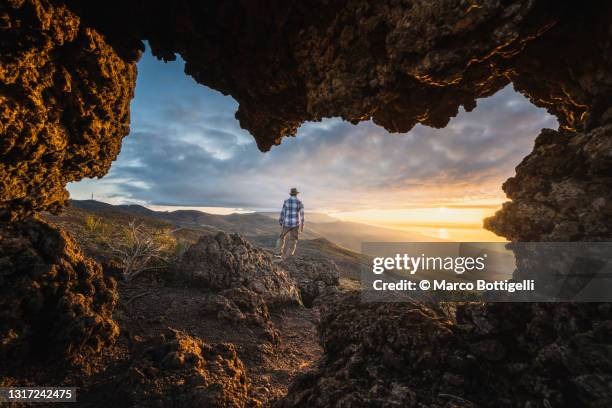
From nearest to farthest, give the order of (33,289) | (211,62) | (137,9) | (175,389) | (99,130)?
1. (175,389)
2. (33,289)
3. (137,9)
4. (99,130)
5. (211,62)

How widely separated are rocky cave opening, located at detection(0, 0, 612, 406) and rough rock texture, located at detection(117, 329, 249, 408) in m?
0.19

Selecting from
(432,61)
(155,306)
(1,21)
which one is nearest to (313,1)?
(432,61)

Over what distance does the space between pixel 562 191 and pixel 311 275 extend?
8.63 meters

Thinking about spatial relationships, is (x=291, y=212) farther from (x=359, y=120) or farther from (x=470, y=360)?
(x=470, y=360)

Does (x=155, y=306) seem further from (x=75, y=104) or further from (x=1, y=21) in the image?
(x=1, y=21)

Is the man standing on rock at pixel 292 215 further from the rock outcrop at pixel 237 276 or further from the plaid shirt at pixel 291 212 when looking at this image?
the rock outcrop at pixel 237 276

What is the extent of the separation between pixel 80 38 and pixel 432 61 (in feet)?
14.7

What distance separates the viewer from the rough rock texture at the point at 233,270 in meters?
7.54

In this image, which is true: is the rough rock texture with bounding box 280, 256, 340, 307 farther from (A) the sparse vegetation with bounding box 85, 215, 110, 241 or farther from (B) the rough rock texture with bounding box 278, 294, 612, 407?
(A) the sparse vegetation with bounding box 85, 215, 110, 241

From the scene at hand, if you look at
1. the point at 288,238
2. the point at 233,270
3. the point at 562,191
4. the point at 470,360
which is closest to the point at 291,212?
the point at 288,238

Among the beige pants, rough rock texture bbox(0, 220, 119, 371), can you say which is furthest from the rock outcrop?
the beige pants

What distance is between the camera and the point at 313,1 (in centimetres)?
371

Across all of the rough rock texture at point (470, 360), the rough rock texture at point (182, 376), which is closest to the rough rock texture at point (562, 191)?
the rough rock texture at point (470, 360)

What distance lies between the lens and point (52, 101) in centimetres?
348
